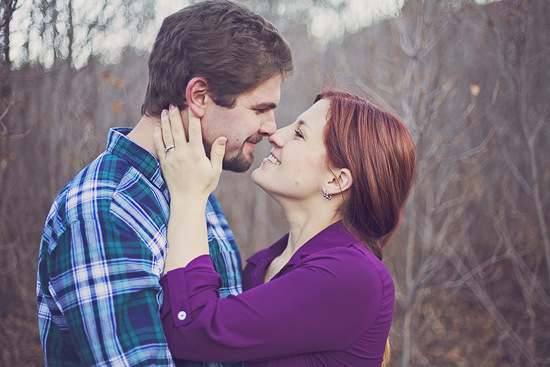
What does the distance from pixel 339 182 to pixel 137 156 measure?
89 cm

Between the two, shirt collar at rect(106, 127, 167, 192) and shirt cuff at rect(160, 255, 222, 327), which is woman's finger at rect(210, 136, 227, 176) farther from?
shirt cuff at rect(160, 255, 222, 327)

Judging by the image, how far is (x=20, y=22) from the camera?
249cm

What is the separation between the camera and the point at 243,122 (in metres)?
1.87

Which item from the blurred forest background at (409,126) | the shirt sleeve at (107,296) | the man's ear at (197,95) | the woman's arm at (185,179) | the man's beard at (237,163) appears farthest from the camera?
the blurred forest background at (409,126)

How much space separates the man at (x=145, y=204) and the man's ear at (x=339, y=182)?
42cm

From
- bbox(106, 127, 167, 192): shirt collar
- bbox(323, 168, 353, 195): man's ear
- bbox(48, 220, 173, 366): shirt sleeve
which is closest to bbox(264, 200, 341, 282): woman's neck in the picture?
bbox(323, 168, 353, 195): man's ear

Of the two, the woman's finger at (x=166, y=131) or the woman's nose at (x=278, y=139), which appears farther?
the woman's nose at (x=278, y=139)

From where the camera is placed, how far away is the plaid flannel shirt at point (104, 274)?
1.26 metres

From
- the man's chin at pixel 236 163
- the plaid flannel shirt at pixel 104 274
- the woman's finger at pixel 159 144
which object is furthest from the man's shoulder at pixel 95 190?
the man's chin at pixel 236 163

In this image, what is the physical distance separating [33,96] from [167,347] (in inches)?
149

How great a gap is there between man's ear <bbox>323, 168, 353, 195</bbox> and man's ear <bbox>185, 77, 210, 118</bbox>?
662mm

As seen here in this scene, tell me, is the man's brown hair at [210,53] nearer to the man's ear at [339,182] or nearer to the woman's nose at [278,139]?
the woman's nose at [278,139]

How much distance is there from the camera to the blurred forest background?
317 centimetres

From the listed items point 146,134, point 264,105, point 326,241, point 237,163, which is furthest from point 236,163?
point 326,241
